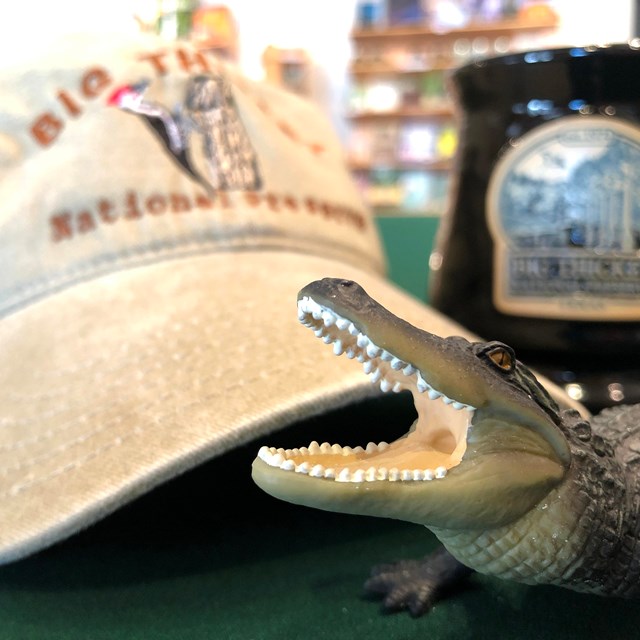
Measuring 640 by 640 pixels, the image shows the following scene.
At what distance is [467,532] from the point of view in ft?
1.07

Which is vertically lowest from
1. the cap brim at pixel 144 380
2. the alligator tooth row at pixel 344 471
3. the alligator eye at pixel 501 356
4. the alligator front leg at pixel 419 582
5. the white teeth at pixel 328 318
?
the alligator front leg at pixel 419 582

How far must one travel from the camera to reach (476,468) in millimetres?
311

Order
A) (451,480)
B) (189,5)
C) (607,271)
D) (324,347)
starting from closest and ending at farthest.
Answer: (451,480) → (324,347) → (607,271) → (189,5)

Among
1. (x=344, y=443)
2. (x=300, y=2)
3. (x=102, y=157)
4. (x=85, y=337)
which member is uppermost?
(x=300, y=2)

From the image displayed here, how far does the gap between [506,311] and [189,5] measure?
4.14 metres

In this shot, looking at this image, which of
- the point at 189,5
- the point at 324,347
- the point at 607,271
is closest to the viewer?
the point at 324,347

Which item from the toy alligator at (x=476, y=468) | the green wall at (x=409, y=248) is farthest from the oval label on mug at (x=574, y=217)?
the green wall at (x=409, y=248)

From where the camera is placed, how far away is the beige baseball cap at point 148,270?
416mm

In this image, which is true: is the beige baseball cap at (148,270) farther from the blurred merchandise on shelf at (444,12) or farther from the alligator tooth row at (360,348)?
the blurred merchandise on shelf at (444,12)

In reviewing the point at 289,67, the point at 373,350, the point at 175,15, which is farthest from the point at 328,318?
the point at 175,15

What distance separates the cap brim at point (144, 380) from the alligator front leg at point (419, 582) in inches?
4.1

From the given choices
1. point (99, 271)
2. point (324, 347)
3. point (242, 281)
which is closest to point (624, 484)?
point (324, 347)

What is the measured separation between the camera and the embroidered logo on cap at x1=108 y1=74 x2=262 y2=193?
646mm

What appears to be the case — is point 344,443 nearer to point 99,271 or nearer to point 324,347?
point 324,347
